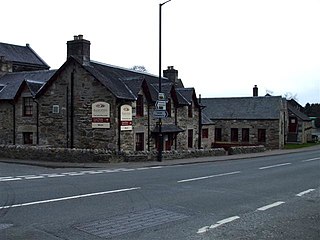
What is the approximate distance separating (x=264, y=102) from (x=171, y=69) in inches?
646

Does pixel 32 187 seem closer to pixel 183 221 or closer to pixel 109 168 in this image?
pixel 183 221

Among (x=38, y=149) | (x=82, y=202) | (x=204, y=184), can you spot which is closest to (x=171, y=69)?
(x=38, y=149)

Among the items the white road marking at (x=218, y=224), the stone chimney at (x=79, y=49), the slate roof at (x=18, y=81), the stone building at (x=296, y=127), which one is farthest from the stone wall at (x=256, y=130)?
the white road marking at (x=218, y=224)

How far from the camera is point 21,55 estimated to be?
47469 millimetres

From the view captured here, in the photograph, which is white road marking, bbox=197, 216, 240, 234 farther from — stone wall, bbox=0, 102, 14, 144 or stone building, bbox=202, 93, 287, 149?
stone building, bbox=202, 93, 287, 149

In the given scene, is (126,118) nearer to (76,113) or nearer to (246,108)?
(76,113)

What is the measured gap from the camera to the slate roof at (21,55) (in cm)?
4544

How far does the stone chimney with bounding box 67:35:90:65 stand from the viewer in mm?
28422

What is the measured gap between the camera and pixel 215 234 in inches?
288

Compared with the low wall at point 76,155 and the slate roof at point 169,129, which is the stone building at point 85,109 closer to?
the slate roof at point 169,129

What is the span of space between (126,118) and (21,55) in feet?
84.4

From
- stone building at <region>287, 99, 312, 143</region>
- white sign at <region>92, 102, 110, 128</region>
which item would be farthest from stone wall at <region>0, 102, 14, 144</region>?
stone building at <region>287, 99, 312, 143</region>

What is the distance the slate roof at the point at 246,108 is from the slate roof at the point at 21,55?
77.1ft

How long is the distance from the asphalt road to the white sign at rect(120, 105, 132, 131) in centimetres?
1202
